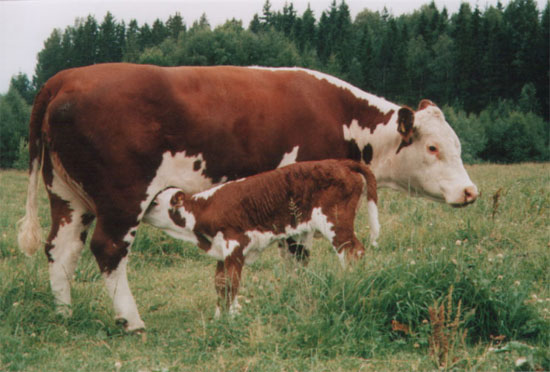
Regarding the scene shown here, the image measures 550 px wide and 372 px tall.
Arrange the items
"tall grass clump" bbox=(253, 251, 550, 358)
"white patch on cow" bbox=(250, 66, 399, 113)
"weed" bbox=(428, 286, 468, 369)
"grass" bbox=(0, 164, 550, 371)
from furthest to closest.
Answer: "white patch on cow" bbox=(250, 66, 399, 113) → "tall grass clump" bbox=(253, 251, 550, 358) → "grass" bbox=(0, 164, 550, 371) → "weed" bbox=(428, 286, 468, 369)

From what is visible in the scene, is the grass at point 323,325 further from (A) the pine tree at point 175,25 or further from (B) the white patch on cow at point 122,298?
(A) the pine tree at point 175,25

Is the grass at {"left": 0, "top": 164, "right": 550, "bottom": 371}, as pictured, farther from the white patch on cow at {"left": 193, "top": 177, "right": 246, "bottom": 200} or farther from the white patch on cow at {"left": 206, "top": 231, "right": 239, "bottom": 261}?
the white patch on cow at {"left": 193, "top": 177, "right": 246, "bottom": 200}

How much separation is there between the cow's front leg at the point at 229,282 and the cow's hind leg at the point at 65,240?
55.5 inches

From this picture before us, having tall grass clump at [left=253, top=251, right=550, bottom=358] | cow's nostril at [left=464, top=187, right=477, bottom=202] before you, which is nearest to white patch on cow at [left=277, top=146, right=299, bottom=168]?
tall grass clump at [left=253, top=251, right=550, bottom=358]

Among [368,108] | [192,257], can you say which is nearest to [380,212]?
A: [192,257]

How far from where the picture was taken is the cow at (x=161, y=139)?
16.4 feet

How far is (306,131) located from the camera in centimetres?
568

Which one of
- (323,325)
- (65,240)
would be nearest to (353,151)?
(323,325)

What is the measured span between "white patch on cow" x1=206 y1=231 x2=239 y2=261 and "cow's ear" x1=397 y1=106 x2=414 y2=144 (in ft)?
6.90

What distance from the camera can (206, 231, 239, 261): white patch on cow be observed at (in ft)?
16.8

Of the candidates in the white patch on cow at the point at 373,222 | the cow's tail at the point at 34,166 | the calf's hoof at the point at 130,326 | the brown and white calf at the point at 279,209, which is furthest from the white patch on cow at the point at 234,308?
the cow's tail at the point at 34,166

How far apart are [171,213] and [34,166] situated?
1294mm

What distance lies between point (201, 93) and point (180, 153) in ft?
1.91

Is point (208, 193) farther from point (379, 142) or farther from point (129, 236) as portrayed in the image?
point (379, 142)
